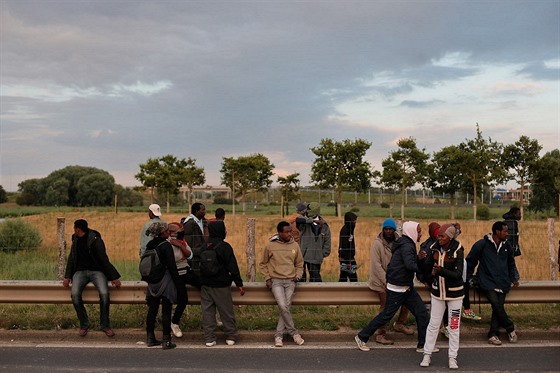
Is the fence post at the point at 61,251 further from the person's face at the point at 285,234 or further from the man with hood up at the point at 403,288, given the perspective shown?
the man with hood up at the point at 403,288

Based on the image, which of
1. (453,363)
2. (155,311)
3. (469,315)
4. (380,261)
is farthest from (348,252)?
(155,311)

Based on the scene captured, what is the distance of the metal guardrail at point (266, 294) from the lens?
771 cm

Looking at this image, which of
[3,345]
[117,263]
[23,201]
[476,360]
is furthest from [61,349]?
[23,201]

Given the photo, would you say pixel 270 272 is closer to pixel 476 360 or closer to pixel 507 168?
pixel 476 360

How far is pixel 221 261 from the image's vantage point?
745 cm

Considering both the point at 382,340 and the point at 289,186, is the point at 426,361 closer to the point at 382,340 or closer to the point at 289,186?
the point at 382,340

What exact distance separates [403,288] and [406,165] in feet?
124

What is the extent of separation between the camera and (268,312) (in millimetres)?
8805

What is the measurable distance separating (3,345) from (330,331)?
4379mm

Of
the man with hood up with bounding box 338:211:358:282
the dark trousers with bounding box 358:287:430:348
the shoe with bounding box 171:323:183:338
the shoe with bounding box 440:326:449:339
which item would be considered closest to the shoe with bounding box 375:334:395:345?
the dark trousers with bounding box 358:287:430:348

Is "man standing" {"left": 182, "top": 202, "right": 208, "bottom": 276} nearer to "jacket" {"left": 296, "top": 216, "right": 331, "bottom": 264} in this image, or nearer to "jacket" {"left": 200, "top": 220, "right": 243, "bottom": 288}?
"jacket" {"left": 200, "top": 220, "right": 243, "bottom": 288}

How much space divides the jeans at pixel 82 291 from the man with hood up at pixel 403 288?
3509 mm

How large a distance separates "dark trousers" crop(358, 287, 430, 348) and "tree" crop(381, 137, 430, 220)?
120ft

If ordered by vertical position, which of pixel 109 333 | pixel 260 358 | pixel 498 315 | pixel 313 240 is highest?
pixel 313 240
